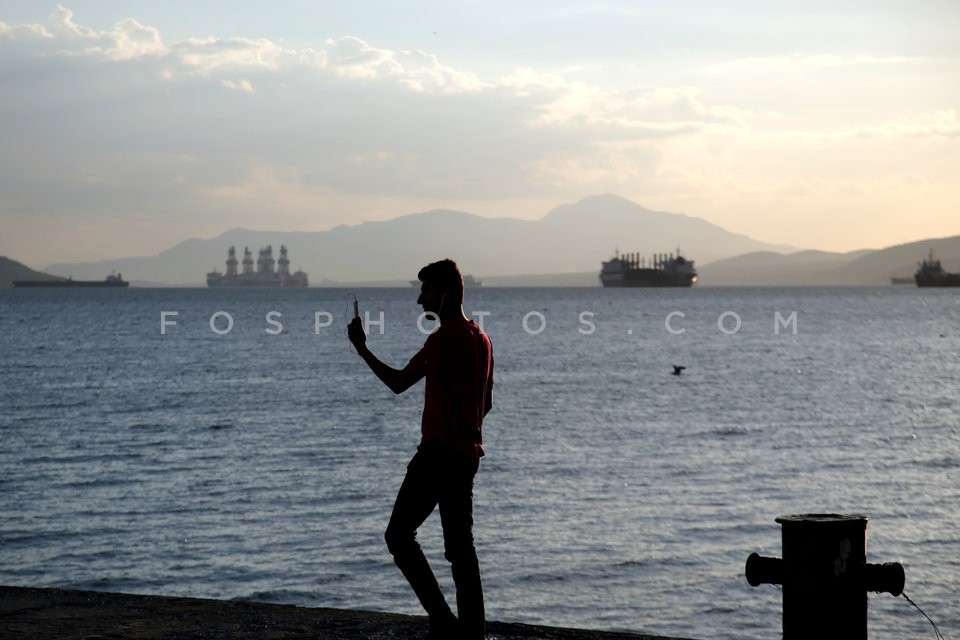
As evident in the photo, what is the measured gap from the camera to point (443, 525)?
579cm

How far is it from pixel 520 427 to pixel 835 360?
123 ft

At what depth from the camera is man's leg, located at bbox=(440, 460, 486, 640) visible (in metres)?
5.79

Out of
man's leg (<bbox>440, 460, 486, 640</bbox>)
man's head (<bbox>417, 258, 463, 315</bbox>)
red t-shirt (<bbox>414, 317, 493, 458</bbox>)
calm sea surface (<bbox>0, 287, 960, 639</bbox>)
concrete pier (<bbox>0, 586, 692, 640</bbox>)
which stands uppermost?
man's head (<bbox>417, 258, 463, 315</bbox>)

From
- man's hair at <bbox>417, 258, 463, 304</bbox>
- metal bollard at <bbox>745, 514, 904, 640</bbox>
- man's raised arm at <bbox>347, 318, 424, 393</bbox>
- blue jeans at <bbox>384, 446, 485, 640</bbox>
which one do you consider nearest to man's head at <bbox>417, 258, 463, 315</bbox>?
man's hair at <bbox>417, 258, 463, 304</bbox>

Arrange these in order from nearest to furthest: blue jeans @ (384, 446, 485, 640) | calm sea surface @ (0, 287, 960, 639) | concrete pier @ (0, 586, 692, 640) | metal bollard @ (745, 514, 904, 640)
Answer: metal bollard @ (745, 514, 904, 640)
blue jeans @ (384, 446, 485, 640)
concrete pier @ (0, 586, 692, 640)
calm sea surface @ (0, 287, 960, 639)

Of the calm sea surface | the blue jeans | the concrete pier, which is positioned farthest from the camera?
the calm sea surface

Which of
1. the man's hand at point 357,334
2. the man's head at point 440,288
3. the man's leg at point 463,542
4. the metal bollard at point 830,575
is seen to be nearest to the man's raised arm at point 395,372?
the man's hand at point 357,334

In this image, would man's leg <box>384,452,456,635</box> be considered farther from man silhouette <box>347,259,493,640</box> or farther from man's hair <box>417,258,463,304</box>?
man's hair <box>417,258,463,304</box>

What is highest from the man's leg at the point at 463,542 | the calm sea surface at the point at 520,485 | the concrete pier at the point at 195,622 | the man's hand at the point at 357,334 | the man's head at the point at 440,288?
the man's head at the point at 440,288

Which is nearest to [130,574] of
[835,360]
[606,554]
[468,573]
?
[606,554]

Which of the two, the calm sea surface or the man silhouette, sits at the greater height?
the man silhouette

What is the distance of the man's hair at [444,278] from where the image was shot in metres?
5.84

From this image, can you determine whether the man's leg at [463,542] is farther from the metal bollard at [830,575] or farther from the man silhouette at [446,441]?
the metal bollard at [830,575]

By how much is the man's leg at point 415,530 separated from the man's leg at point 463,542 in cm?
7
